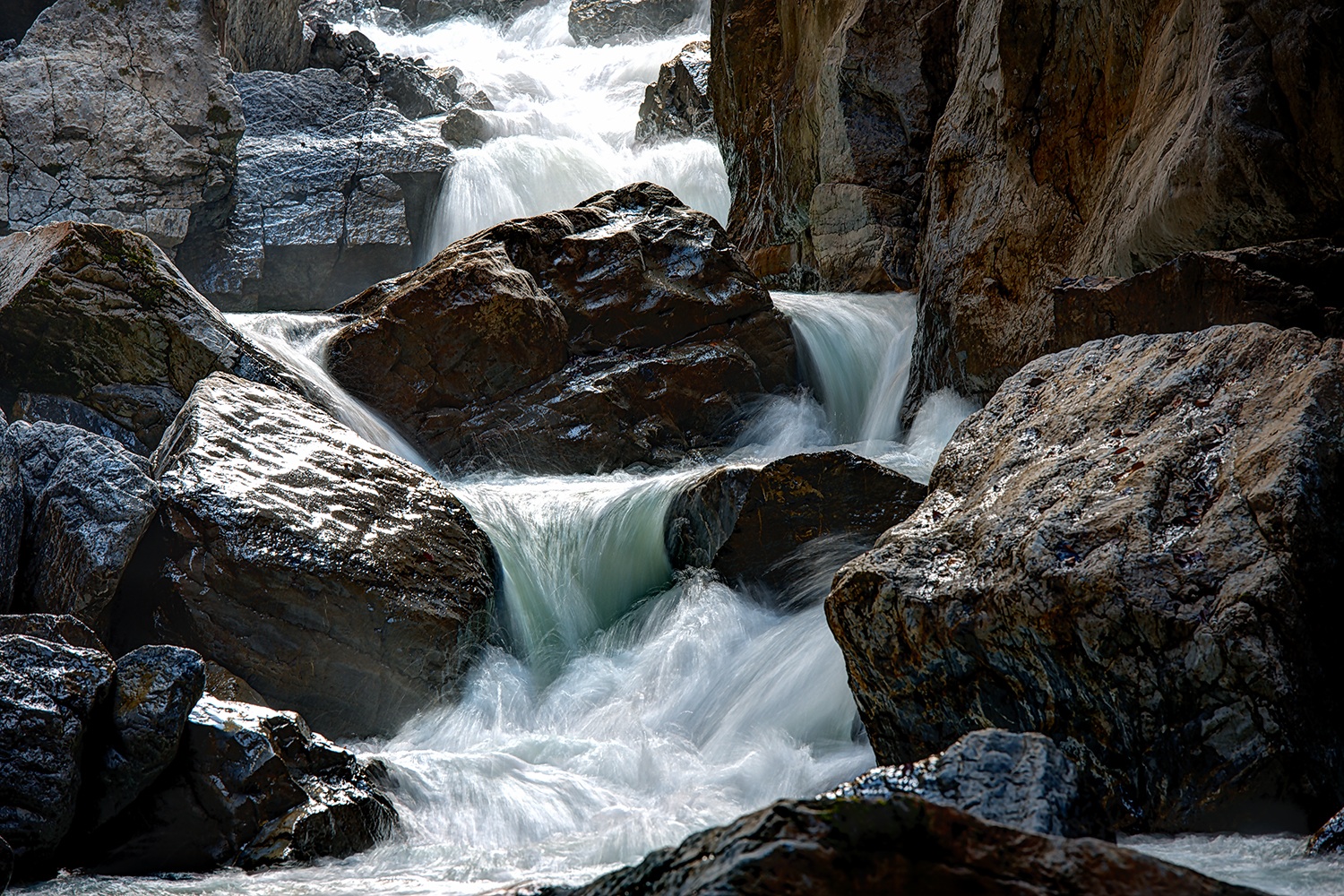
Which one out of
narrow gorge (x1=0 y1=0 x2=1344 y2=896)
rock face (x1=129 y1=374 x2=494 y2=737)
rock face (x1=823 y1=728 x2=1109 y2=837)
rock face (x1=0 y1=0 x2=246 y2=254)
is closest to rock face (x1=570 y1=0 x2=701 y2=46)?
rock face (x1=0 y1=0 x2=246 y2=254)

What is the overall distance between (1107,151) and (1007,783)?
5800 mm

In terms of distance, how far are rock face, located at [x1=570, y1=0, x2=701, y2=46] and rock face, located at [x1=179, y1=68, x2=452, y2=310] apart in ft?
40.4

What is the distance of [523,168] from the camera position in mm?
17219

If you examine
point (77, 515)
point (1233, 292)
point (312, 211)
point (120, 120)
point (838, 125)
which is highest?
point (120, 120)

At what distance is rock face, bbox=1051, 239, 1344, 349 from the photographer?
4.62 meters

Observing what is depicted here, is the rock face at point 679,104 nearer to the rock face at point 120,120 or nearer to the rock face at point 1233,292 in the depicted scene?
the rock face at point 120,120

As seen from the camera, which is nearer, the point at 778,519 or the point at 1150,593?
the point at 1150,593

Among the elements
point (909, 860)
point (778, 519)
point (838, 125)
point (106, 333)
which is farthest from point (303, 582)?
point (838, 125)

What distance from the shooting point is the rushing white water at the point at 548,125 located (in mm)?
16688

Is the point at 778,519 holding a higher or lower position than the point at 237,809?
higher

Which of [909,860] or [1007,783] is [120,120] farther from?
[909,860]

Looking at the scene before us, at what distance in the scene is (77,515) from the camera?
204 inches

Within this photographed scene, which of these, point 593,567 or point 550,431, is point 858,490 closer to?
point 593,567

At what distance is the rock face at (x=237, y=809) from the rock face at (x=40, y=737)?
25 centimetres
